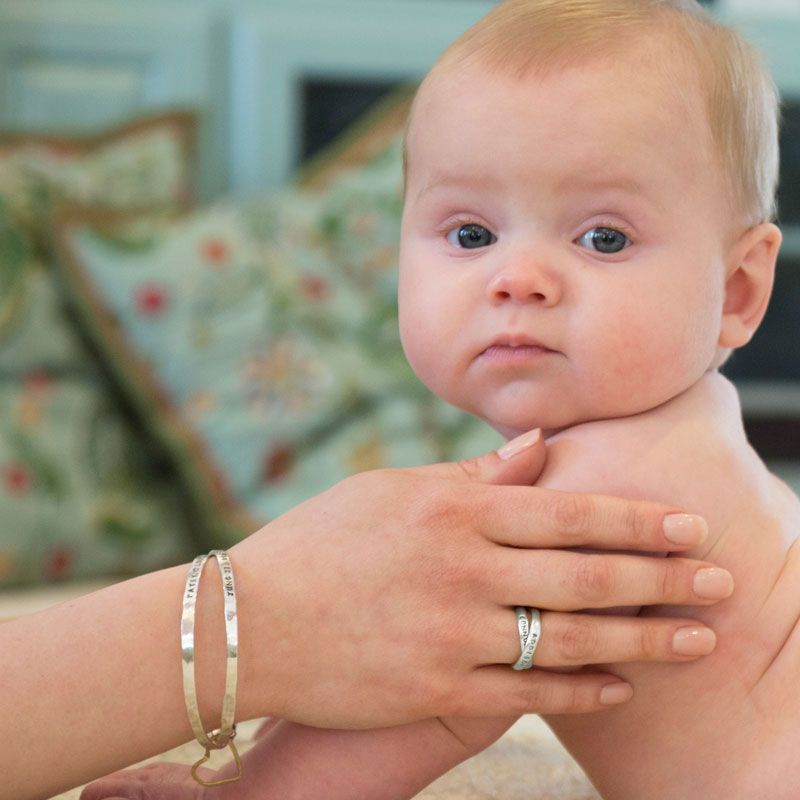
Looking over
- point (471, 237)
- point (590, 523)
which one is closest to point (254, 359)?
point (471, 237)

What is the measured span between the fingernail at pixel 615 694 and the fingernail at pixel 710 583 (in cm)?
8

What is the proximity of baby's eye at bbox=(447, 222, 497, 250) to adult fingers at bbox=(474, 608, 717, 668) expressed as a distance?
25 cm

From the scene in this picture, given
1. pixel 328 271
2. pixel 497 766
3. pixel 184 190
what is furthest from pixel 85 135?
pixel 497 766

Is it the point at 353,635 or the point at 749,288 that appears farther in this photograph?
the point at 749,288

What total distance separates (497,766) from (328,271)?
1064 mm

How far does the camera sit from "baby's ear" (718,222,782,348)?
881 millimetres

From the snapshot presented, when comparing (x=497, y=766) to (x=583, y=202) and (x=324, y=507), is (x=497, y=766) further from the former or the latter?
(x=583, y=202)

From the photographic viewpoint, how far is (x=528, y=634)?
2.57 ft

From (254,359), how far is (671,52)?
1.11 m

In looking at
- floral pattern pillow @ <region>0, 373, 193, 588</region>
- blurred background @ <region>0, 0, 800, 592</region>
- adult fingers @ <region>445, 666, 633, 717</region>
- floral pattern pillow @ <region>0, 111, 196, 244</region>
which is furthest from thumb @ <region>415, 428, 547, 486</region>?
floral pattern pillow @ <region>0, 111, 196, 244</region>

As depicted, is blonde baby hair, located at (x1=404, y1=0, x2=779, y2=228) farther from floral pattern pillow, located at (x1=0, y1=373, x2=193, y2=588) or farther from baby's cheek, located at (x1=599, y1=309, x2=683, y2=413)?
floral pattern pillow, located at (x1=0, y1=373, x2=193, y2=588)

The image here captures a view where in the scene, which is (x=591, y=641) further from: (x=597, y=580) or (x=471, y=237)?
(x=471, y=237)

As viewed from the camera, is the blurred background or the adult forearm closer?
the adult forearm

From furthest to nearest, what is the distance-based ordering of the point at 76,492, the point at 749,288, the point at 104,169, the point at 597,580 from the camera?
the point at 104,169, the point at 76,492, the point at 749,288, the point at 597,580
